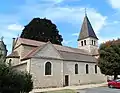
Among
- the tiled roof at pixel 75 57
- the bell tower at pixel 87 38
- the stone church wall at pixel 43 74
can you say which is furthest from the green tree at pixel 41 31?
the stone church wall at pixel 43 74

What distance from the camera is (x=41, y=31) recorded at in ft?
178

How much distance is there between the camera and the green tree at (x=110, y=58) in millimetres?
33188

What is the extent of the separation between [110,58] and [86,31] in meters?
20.8

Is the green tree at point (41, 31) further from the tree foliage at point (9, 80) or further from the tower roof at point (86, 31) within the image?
the tree foliage at point (9, 80)

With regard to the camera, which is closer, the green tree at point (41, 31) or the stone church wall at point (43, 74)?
the stone church wall at point (43, 74)

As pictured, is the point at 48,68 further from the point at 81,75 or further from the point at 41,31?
the point at 41,31

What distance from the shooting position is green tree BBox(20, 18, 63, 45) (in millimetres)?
52778

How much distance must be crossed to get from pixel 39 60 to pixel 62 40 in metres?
27.2

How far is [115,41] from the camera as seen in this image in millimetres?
35625

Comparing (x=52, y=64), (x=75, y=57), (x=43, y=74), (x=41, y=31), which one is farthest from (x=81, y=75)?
(x=41, y=31)

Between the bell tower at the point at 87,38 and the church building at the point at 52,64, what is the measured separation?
11.0ft

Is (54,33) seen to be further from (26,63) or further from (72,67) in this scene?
A: (26,63)

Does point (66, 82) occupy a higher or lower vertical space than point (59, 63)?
lower

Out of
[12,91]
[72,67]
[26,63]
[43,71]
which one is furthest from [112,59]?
[12,91]
